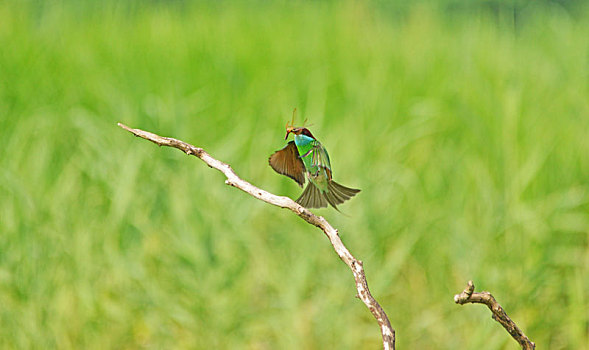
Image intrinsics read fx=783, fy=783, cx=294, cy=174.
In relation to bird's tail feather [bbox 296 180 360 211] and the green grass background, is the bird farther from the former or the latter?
the green grass background

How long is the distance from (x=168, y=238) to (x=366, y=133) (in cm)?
111

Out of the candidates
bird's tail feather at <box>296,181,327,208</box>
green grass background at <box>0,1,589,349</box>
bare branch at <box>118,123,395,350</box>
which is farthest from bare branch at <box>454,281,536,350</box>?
green grass background at <box>0,1,589,349</box>

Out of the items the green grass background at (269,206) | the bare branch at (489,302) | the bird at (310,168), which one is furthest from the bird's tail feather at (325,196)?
the green grass background at (269,206)

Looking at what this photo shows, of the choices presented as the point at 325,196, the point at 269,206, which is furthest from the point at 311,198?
the point at 269,206

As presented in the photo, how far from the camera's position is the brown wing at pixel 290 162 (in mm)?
995

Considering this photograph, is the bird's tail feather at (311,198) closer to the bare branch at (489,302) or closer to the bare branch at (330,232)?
the bare branch at (330,232)

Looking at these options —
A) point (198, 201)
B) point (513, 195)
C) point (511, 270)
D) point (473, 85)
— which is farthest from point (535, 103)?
point (198, 201)

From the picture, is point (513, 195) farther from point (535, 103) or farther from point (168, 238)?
point (168, 238)

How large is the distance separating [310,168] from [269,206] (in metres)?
2.56

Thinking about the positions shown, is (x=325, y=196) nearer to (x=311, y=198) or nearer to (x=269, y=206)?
(x=311, y=198)

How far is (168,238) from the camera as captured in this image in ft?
10.9

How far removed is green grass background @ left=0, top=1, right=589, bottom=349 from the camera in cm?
320

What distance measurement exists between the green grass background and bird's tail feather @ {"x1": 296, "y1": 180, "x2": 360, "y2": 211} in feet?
7.07

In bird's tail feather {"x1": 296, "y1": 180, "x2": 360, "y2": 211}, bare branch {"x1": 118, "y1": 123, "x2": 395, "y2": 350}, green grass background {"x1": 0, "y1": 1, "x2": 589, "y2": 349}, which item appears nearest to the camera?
bare branch {"x1": 118, "y1": 123, "x2": 395, "y2": 350}
